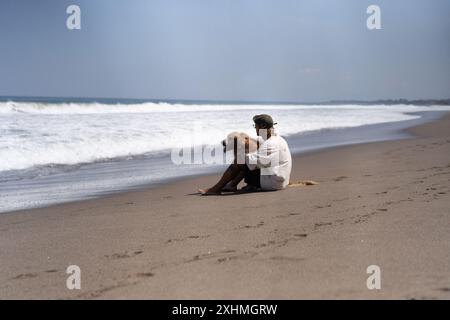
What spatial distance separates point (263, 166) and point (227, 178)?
499 mm

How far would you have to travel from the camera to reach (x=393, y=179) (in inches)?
295

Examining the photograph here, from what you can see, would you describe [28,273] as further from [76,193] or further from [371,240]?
[76,193]

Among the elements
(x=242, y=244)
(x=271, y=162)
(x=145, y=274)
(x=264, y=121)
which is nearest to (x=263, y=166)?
(x=271, y=162)

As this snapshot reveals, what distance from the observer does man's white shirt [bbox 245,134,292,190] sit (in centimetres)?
704

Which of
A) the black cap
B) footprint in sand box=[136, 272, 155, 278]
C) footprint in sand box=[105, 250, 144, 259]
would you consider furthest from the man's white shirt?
footprint in sand box=[136, 272, 155, 278]

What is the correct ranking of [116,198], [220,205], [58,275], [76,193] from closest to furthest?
[58,275] → [220,205] → [116,198] → [76,193]

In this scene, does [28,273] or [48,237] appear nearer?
[28,273]

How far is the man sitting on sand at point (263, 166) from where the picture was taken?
7.05 metres

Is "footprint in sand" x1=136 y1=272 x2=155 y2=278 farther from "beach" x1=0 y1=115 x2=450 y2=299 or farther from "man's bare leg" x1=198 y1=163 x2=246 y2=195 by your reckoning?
"man's bare leg" x1=198 y1=163 x2=246 y2=195

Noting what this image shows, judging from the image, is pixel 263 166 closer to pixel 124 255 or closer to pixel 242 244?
pixel 242 244

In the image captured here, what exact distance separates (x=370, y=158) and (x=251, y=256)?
24.3ft

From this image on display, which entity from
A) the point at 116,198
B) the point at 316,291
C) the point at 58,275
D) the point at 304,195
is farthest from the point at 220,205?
the point at 316,291

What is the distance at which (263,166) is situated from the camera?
23.3 feet

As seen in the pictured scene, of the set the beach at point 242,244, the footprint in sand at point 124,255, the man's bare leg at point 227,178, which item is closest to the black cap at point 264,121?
the man's bare leg at point 227,178
